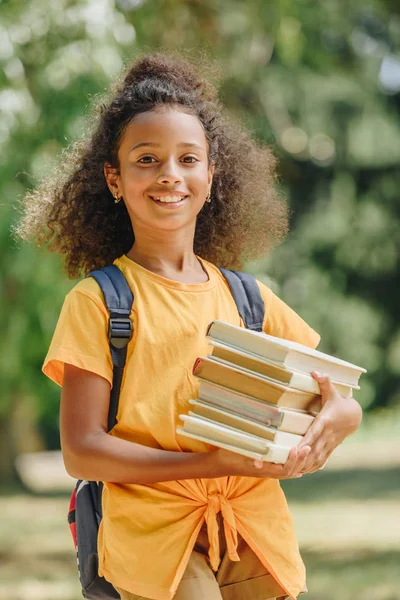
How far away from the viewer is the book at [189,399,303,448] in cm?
259

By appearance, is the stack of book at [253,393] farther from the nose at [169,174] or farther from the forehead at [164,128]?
the forehead at [164,128]

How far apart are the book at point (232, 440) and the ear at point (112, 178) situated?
84 cm

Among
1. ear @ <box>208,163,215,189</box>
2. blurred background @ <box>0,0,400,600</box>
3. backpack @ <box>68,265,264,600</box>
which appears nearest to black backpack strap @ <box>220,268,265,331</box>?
backpack @ <box>68,265,264,600</box>

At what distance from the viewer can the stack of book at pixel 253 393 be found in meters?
2.61

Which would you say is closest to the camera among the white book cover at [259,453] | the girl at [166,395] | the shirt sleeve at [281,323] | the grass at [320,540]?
the white book cover at [259,453]

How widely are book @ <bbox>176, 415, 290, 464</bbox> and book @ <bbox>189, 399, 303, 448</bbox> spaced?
0.06 feet

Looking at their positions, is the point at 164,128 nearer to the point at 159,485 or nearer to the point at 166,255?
the point at 166,255

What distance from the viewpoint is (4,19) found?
23.1ft

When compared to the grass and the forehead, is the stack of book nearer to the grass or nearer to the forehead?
the forehead

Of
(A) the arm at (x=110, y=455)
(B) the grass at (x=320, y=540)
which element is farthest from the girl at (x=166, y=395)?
(B) the grass at (x=320, y=540)

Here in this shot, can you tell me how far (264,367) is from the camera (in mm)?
2662

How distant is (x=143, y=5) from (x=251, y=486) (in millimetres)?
5384

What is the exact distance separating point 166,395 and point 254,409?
283 millimetres

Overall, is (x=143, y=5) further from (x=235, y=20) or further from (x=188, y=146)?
(x=188, y=146)
